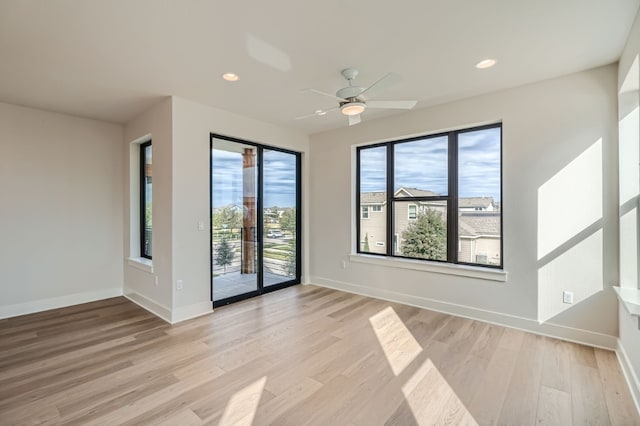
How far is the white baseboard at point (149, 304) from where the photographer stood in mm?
3682

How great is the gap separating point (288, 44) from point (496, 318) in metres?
3.57

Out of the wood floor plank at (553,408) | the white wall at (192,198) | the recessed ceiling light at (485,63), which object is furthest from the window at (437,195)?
the white wall at (192,198)

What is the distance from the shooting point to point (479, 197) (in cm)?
371

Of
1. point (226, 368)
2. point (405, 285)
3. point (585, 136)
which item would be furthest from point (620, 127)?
point (226, 368)

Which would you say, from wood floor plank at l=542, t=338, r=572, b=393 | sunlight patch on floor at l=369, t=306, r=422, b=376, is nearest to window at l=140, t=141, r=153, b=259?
sunlight patch on floor at l=369, t=306, r=422, b=376

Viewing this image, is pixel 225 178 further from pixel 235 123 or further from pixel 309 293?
pixel 309 293

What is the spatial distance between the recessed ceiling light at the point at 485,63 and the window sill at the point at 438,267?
217 centimetres

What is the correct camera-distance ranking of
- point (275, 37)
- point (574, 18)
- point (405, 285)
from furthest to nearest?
1. point (405, 285)
2. point (275, 37)
3. point (574, 18)

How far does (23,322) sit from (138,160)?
8.12 ft

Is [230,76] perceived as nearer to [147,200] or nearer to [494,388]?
[147,200]

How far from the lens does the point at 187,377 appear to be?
7.91ft

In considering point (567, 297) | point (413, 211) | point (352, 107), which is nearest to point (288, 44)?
point (352, 107)

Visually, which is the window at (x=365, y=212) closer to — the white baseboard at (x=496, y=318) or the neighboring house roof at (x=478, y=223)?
the white baseboard at (x=496, y=318)

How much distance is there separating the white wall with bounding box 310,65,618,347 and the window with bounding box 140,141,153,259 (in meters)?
3.96
